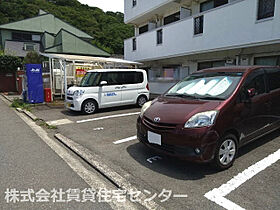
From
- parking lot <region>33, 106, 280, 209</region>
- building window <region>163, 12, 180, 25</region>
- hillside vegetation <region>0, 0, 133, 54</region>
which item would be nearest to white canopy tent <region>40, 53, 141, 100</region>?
building window <region>163, 12, 180, 25</region>

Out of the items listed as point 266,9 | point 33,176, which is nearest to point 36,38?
point 266,9

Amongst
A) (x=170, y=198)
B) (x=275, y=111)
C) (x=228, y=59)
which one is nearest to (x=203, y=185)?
(x=170, y=198)

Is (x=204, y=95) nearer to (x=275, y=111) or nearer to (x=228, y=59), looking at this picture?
(x=275, y=111)

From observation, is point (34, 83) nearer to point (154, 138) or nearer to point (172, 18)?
point (154, 138)

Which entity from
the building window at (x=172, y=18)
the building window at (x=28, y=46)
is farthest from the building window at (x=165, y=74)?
the building window at (x=28, y=46)

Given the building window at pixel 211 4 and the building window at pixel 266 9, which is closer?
the building window at pixel 266 9

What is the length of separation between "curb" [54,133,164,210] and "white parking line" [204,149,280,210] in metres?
0.71

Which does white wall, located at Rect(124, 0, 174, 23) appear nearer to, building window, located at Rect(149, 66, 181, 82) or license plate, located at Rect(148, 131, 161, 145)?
building window, located at Rect(149, 66, 181, 82)

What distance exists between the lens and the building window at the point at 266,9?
241 inches

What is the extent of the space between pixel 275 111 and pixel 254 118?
95 centimetres

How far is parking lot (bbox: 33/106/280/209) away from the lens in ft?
7.11

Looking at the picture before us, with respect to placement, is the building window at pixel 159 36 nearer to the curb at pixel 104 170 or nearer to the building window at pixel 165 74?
the building window at pixel 165 74

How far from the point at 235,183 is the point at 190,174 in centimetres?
60

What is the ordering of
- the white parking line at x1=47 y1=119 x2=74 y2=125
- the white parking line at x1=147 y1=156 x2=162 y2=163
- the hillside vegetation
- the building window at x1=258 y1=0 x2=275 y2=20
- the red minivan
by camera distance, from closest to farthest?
the red minivan < the white parking line at x1=147 y1=156 x2=162 y2=163 < the white parking line at x1=47 y1=119 x2=74 y2=125 < the building window at x1=258 y1=0 x2=275 y2=20 < the hillside vegetation
